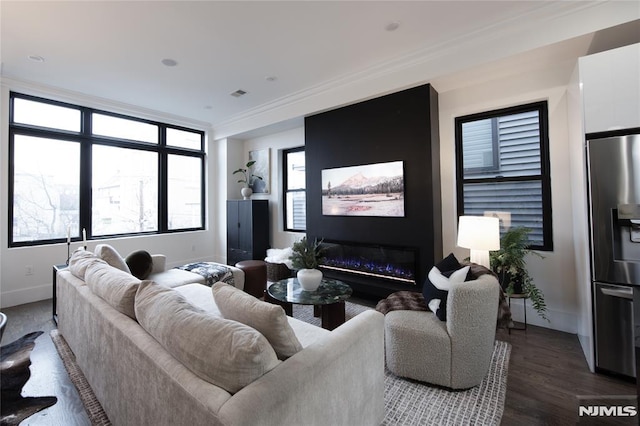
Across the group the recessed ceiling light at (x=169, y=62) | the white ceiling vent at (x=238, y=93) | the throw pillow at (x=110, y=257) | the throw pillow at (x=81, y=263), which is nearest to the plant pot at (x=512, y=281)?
the throw pillow at (x=81, y=263)

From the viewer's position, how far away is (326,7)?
2428 millimetres

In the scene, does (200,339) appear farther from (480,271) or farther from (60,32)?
(60,32)

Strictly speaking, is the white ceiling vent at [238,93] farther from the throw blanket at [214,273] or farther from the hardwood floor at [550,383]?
the hardwood floor at [550,383]

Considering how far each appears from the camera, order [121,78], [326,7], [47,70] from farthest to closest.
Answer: [121,78]
[47,70]
[326,7]

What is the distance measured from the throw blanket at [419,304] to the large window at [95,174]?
4781 millimetres

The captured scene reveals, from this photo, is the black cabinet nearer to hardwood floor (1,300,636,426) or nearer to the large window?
the large window

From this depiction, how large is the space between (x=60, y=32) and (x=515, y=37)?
446cm

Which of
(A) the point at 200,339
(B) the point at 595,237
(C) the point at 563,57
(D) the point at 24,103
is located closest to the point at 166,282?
(A) the point at 200,339

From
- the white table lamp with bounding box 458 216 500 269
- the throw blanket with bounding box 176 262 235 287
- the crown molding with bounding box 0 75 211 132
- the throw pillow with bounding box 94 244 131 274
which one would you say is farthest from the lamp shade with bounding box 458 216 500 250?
the crown molding with bounding box 0 75 211 132

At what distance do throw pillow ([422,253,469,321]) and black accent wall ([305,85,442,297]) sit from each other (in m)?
0.94

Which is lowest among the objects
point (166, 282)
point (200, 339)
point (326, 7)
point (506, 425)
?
point (506, 425)

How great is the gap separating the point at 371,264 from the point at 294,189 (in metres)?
2.32

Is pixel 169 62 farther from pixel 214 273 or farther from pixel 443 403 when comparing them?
pixel 443 403

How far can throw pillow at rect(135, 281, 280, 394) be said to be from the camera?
0.95m
